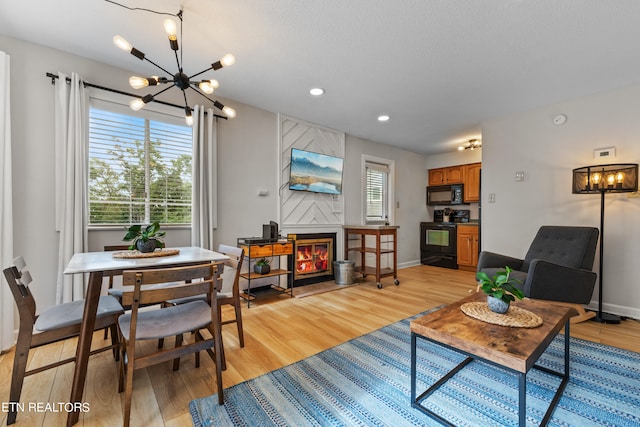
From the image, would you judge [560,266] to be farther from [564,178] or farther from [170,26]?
[170,26]

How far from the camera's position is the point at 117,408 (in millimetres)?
1504

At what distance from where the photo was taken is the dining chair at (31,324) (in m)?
1.40

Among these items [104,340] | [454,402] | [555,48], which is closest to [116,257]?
[104,340]

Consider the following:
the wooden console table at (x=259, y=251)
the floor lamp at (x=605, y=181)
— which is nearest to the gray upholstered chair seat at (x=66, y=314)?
the wooden console table at (x=259, y=251)

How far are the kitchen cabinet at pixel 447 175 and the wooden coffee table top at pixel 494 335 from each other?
4412 millimetres

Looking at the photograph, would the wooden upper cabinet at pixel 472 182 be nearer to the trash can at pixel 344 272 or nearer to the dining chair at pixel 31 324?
the trash can at pixel 344 272

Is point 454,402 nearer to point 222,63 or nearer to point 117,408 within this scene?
point 117,408

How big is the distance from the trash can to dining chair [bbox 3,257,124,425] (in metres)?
3.04

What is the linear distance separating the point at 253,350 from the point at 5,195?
2266mm

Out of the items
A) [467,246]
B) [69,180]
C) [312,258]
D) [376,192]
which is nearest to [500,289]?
[312,258]

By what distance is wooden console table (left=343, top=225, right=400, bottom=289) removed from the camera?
4184 millimetres

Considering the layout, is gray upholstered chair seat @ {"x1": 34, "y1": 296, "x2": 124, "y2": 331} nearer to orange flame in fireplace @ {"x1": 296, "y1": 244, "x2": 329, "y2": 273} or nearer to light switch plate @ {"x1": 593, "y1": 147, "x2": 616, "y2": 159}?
orange flame in fireplace @ {"x1": 296, "y1": 244, "x2": 329, "y2": 273}

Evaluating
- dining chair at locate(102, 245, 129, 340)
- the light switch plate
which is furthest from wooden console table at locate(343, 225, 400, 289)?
dining chair at locate(102, 245, 129, 340)

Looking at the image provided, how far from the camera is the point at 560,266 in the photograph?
2.52 m
